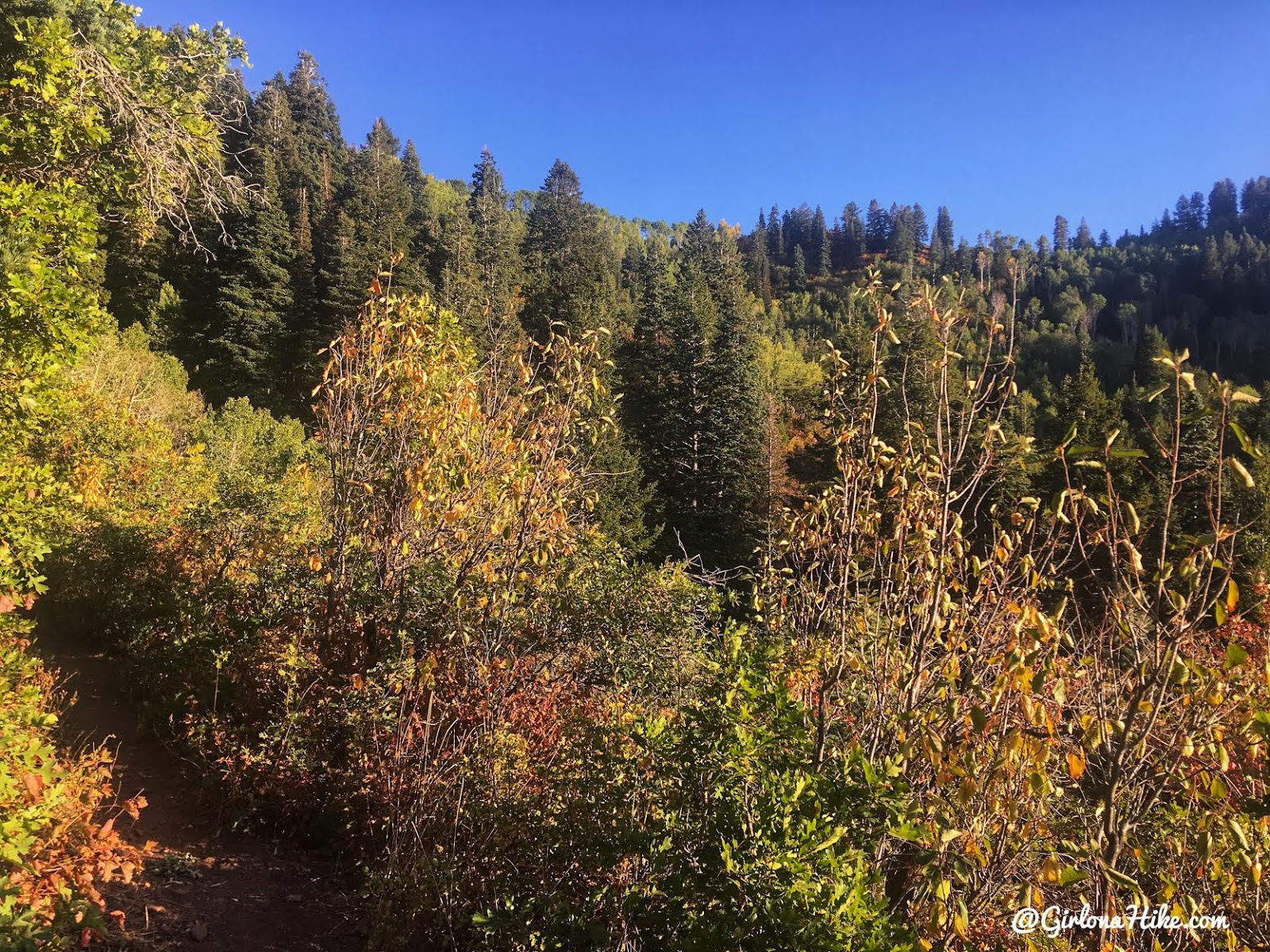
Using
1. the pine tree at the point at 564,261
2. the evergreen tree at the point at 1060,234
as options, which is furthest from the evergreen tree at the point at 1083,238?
the pine tree at the point at 564,261

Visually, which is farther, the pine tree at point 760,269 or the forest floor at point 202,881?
the pine tree at point 760,269

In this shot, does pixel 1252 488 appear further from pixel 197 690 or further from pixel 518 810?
pixel 197 690

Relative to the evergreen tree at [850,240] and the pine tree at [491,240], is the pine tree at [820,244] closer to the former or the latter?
the evergreen tree at [850,240]

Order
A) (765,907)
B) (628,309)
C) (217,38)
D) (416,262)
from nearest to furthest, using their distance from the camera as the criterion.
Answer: (765,907), (217,38), (416,262), (628,309)

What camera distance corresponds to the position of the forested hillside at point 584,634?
7.55 ft

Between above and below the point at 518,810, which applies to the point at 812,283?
above

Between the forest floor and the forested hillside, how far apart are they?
0.60 ft

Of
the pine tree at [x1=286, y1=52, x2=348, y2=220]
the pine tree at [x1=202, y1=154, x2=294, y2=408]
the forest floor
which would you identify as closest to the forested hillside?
the forest floor

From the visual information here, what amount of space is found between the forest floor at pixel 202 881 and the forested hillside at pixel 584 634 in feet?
0.60

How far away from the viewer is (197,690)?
5934 millimetres

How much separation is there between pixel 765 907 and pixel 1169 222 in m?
151

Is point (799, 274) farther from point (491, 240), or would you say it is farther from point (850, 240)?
point (491, 240)

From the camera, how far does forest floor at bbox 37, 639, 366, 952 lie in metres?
3.72

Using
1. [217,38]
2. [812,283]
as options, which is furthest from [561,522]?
[812,283]
